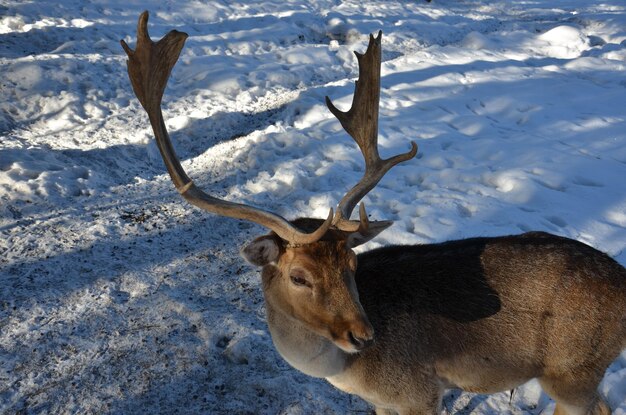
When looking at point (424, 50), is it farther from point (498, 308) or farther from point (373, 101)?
point (498, 308)

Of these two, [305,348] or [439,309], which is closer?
[305,348]

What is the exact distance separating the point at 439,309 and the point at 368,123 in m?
1.68

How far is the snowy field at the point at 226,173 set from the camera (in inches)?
184

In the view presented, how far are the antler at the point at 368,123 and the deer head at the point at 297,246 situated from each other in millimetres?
34

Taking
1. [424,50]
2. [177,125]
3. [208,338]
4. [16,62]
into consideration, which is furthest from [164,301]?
[424,50]

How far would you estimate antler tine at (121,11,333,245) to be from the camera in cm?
359

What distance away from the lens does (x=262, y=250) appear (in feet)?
11.7

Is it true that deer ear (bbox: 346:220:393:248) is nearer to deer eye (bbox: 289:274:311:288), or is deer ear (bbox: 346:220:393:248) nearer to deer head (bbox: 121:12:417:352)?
deer head (bbox: 121:12:417:352)

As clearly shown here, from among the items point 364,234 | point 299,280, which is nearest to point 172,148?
point 299,280

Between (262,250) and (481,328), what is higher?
(262,250)

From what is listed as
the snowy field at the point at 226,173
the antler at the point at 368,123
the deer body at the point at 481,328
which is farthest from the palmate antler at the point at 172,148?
the snowy field at the point at 226,173

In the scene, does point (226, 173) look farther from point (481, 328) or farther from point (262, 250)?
→ point (481, 328)

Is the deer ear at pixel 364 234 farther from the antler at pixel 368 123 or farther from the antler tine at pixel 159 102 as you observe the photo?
the antler tine at pixel 159 102

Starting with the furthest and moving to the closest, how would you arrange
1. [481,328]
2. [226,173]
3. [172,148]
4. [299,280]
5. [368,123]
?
[226,173] < [368,123] < [481,328] < [172,148] < [299,280]
